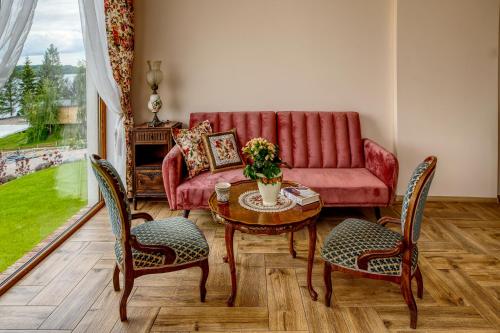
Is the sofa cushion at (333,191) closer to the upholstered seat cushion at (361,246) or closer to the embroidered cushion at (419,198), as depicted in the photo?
the upholstered seat cushion at (361,246)

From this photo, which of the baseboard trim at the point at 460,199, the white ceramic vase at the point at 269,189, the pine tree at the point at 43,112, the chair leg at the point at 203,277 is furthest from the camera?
the baseboard trim at the point at 460,199

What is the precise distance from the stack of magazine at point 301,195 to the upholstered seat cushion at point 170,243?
62 cm

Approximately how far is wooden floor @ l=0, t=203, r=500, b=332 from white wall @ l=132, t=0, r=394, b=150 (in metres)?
1.78

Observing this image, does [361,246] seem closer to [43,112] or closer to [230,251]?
[230,251]

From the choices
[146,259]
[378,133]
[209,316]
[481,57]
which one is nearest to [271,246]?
[209,316]

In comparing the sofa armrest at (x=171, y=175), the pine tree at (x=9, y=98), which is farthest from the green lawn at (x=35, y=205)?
the sofa armrest at (x=171, y=175)

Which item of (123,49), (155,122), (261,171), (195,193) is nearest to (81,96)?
(123,49)

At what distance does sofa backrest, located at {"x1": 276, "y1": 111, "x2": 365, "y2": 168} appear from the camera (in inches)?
157

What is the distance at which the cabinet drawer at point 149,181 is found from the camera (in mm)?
3930

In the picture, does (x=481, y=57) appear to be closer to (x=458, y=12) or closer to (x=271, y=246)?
(x=458, y=12)

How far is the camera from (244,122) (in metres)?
4.07

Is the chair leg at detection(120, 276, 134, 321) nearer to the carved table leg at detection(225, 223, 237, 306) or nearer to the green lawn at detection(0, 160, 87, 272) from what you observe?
the carved table leg at detection(225, 223, 237, 306)

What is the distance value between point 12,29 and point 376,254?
216 centimetres

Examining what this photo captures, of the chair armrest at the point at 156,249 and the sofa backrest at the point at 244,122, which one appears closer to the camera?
the chair armrest at the point at 156,249
